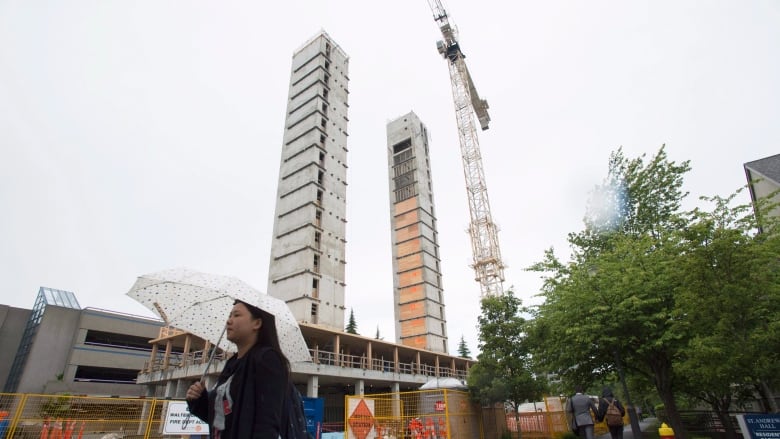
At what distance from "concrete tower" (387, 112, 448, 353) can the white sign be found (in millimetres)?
43116

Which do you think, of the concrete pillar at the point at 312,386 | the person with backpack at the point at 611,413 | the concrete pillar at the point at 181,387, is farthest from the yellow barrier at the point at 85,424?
the person with backpack at the point at 611,413

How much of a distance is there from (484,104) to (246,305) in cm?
8456

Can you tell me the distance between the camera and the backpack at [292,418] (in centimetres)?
239

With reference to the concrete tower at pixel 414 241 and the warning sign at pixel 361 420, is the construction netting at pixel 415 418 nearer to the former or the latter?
the warning sign at pixel 361 420

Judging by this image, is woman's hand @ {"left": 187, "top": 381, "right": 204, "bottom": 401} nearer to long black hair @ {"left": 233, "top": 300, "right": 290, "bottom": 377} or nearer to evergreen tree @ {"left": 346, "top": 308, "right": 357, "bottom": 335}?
long black hair @ {"left": 233, "top": 300, "right": 290, "bottom": 377}

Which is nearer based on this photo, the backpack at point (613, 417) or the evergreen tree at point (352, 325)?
the backpack at point (613, 417)

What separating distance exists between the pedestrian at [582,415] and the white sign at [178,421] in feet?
35.0

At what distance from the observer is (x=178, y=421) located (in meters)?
11.4

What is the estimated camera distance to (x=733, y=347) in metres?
9.26

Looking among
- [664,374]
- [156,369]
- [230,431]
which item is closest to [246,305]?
[230,431]

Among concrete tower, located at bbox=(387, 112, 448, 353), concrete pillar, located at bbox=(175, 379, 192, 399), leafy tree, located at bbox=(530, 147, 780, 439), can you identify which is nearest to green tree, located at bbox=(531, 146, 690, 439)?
leafy tree, located at bbox=(530, 147, 780, 439)

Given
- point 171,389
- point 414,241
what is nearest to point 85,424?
point 171,389

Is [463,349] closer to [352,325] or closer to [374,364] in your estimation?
[352,325]

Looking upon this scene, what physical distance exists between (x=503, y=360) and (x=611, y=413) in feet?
31.3
